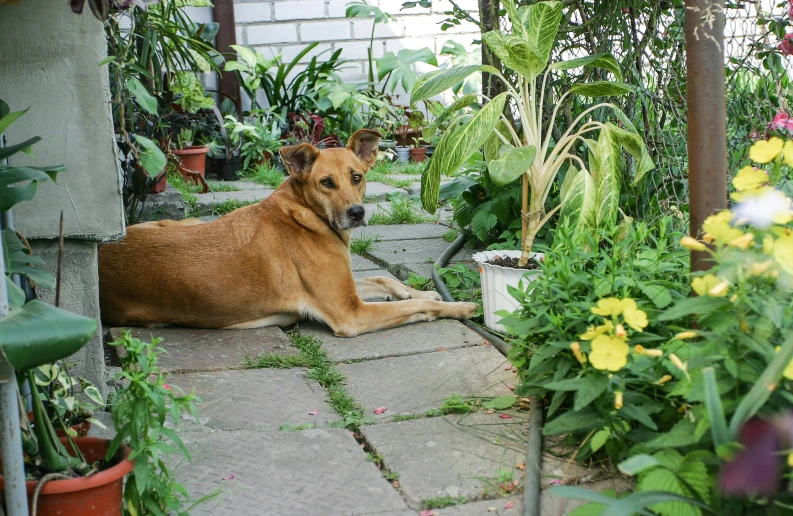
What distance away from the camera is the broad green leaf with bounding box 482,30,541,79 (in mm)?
3133

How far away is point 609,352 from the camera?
1.79m

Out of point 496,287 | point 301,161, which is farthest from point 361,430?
point 301,161

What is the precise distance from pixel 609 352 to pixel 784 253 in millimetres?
422

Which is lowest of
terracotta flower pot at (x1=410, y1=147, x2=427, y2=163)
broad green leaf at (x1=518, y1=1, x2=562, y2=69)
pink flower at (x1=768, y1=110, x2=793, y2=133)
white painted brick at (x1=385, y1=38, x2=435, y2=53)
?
terracotta flower pot at (x1=410, y1=147, x2=427, y2=163)

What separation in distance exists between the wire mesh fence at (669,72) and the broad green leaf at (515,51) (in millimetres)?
719

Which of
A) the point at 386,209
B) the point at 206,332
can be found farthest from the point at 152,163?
the point at 386,209

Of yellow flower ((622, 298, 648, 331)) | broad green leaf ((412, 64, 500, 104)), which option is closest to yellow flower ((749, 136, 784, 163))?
yellow flower ((622, 298, 648, 331))

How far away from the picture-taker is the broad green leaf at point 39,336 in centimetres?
146

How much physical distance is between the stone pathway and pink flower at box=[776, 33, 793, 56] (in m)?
1.66

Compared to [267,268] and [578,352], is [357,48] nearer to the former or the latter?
[267,268]

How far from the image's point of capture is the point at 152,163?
241 centimetres

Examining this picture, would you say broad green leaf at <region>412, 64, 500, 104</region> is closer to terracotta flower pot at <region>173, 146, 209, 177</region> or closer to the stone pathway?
the stone pathway

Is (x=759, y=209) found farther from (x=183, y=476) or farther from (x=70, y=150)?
(x=70, y=150)

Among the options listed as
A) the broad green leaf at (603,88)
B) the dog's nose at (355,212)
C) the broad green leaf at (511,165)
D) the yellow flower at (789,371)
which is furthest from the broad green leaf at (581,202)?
the yellow flower at (789,371)
